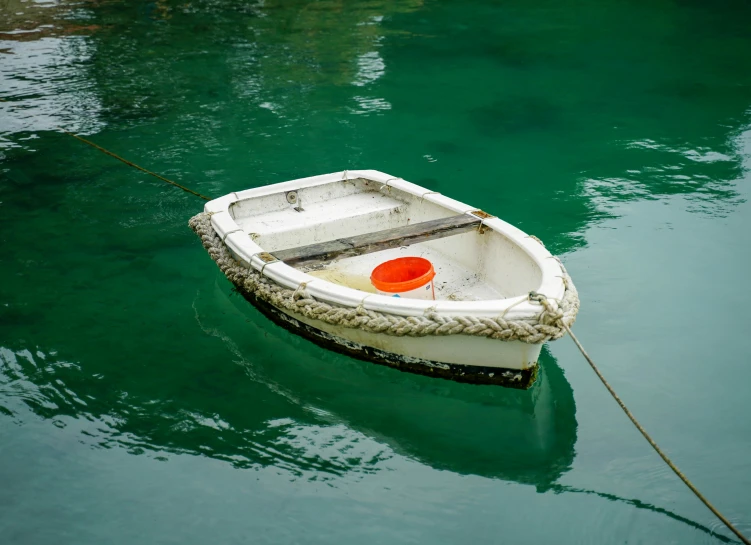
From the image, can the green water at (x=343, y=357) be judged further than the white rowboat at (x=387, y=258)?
No

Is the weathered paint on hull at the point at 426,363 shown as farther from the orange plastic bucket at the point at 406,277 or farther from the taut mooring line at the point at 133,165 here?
the taut mooring line at the point at 133,165

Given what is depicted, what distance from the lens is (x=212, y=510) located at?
147 inches

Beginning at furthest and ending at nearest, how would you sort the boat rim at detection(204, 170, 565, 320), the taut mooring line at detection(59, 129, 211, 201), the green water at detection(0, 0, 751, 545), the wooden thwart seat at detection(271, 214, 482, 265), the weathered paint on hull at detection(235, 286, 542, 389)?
the taut mooring line at detection(59, 129, 211, 201), the wooden thwart seat at detection(271, 214, 482, 265), the weathered paint on hull at detection(235, 286, 542, 389), the boat rim at detection(204, 170, 565, 320), the green water at detection(0, 0, 751, 545)

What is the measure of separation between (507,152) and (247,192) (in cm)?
358

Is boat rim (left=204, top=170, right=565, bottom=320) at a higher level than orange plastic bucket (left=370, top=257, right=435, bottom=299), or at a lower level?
higher

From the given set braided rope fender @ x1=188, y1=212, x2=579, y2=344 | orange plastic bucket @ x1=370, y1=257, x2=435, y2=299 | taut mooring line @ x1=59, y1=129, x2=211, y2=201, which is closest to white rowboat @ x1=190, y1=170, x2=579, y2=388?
braided rope fender @ x1=188, y1=212, x2=579, y2=344

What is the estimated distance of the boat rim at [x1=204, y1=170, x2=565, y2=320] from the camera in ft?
12.9

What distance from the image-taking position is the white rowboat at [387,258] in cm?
396

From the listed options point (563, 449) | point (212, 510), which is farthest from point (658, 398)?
point (212, 510)

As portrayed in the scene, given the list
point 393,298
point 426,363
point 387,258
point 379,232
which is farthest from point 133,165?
point 426,363

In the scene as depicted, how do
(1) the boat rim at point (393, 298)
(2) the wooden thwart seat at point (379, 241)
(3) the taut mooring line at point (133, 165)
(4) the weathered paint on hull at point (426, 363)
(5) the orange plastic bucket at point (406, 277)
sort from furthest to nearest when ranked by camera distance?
(3) the taut mooring line at point (133, 165) < (2) the wooden thwart seat at point (379, 241) < (5) the orange plastic bucket at point (406, 277) < (4) the weathered paint on hull at point (426, 363) < (1) the boat rim at point (393, 298)

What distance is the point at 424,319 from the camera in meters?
4.00

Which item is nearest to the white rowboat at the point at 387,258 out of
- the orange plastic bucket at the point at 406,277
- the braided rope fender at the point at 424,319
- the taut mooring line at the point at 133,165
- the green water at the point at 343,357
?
the braided rope fender at the point at 424,319

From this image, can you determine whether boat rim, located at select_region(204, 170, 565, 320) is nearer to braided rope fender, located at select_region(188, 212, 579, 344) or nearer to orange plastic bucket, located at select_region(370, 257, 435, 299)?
braided rope fender, located at select_region(188, 212, 579, 344)
